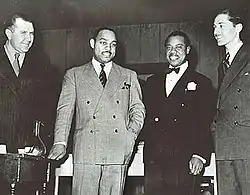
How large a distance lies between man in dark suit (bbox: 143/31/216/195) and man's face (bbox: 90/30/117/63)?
6.6 inches

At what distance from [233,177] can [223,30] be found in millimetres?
498

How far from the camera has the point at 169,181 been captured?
6.05 ft

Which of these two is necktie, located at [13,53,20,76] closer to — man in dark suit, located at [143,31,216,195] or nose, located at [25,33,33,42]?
nose, located at [25,33,33,42]

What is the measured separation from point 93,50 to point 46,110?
270mm

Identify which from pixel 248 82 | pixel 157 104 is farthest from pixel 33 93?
pixel 248 82

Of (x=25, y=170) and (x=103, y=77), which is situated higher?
(x=103, y=77)

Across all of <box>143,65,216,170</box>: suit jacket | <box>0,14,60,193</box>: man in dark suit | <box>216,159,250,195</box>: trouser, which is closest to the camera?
<box>216,159,250,195</box>: trouser

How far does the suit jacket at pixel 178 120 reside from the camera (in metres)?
1.87

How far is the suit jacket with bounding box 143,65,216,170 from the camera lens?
187cm

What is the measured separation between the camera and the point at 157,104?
1.93m

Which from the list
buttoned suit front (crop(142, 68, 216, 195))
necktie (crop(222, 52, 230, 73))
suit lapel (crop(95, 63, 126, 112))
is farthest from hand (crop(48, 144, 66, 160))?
necktie (crop(222, 52, 230, 73))

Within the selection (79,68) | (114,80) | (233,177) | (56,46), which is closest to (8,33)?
(56,46)

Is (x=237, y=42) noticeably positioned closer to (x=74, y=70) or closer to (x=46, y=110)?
(x=74, y=70)

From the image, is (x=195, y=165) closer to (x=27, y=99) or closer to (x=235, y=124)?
(x=235, y=124)
